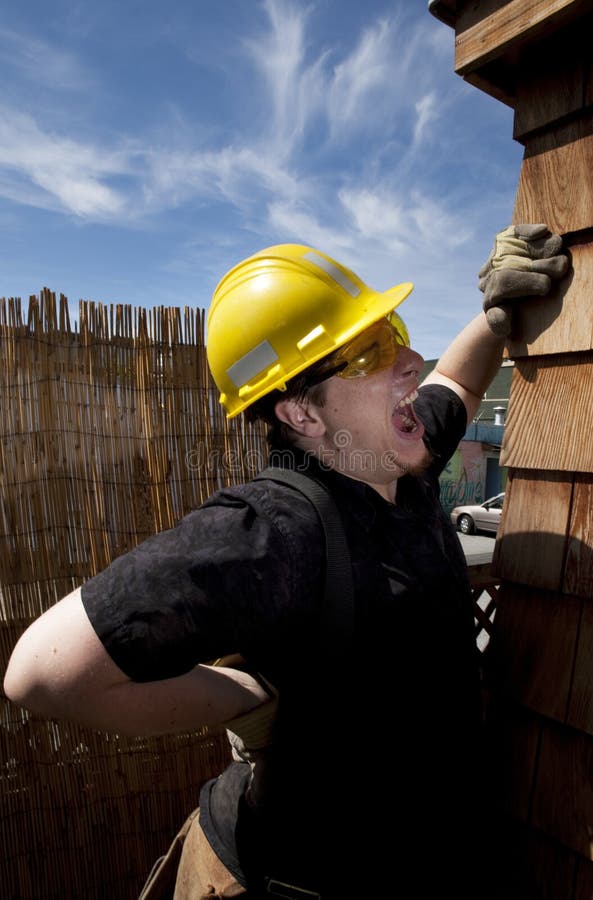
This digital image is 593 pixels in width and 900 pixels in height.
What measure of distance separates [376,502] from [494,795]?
3.13ft

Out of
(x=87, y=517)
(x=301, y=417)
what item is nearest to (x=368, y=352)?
(x=301, y=417)

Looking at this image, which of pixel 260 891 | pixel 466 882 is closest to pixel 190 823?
pixel 260 891

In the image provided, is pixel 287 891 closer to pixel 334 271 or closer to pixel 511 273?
pixel 334 271

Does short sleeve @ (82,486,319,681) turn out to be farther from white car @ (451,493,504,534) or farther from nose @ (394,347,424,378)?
white car @ (451,493,504,534)

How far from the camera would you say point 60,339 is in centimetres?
259

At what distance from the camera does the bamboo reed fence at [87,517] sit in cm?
252

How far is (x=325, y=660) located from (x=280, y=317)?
74cm

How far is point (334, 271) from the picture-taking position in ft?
4.47

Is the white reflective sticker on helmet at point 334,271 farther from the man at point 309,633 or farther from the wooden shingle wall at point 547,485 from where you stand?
the wooden shingle wall at point 547,485

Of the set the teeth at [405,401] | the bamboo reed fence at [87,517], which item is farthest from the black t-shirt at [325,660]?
the bamboo reed fence at [87,517]

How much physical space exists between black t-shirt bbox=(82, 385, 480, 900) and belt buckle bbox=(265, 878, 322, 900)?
1cm

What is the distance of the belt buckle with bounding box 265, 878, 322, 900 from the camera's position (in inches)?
45.3

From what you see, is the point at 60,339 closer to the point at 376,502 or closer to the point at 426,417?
the point at 426,417

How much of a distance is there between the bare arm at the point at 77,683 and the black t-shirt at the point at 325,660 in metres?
0.04
